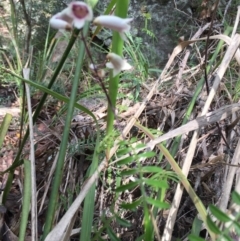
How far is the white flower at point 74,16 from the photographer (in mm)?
561

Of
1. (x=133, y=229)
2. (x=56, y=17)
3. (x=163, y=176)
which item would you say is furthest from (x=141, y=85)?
(x=56, y=17)

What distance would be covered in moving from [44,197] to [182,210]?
31 centimetres

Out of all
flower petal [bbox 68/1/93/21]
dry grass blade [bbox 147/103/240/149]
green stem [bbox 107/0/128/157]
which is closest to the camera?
flower petal [bbox 68/1/93/21]

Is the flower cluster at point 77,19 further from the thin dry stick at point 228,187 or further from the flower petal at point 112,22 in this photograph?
the thin dry stick at point 228,187

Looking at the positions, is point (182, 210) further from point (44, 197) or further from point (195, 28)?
point (195, 28)

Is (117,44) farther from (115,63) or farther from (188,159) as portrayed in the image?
(188,159)

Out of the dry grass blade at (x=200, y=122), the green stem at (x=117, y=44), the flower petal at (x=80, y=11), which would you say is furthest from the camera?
the dry grass blade at (x=200, y=122)

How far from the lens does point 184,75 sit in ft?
4.37

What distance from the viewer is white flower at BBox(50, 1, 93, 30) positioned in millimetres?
561

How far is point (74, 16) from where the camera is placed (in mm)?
568

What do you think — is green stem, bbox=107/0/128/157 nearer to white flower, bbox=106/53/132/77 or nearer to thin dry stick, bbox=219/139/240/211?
white flower, bbox=106/53/132/77

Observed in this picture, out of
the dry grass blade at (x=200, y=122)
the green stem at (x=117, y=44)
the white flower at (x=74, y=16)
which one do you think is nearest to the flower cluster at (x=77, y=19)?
the white flower at (x=74, y=16)

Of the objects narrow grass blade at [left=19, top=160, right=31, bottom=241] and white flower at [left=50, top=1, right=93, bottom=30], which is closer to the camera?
white flower at [left=50, top=1, right=93, bottom=30]

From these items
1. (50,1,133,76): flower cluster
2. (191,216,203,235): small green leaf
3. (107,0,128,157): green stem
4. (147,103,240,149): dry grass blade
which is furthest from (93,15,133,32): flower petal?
(191,216,203,235): small green leaf
